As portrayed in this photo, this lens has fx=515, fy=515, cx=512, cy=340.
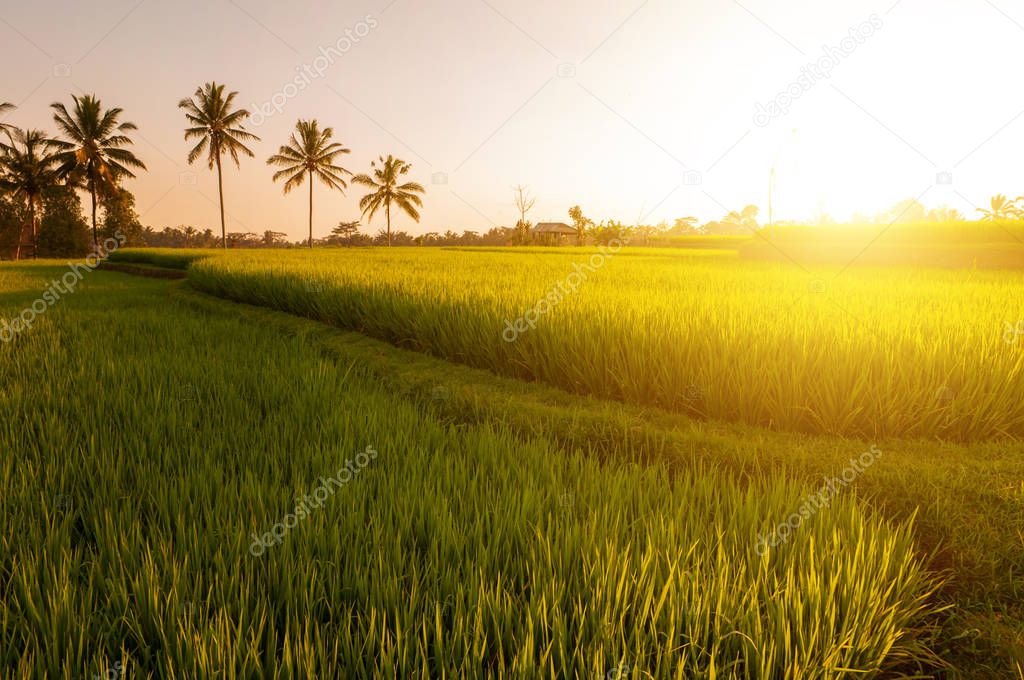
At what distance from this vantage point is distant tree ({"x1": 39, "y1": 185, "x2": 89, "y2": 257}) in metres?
38.1

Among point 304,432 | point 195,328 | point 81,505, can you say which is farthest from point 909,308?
point 195,328

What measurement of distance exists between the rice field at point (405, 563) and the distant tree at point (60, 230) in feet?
155

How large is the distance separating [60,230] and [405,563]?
5013 cm

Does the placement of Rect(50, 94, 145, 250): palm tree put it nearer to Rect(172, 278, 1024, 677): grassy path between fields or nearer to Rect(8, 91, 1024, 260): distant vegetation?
Rect(8, 91, 1024, 260): distant vegetation

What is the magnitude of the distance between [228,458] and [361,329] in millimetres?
4061

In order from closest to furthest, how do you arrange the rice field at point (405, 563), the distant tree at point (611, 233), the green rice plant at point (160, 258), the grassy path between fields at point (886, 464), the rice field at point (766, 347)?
the rice field at point (405, 563) → the grassy path between fields at point (886, 464) → the rice field at point (766, 347) → the green rice plant at point (160, 258) → the distant tree at point (611, 233)

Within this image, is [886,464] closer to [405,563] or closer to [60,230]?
[405,563]

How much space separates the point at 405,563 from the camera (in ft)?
5.22

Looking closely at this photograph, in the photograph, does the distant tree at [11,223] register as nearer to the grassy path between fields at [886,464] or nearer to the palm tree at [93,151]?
the palm tree at [93,151]

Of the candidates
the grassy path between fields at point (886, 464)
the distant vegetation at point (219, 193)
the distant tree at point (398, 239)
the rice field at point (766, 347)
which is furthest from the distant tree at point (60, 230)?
the grassy path between fields at point (886, 464)

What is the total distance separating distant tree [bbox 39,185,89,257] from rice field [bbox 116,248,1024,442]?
45.3m

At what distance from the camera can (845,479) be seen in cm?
250

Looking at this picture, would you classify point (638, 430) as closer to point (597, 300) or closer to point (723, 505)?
point (723, 505)

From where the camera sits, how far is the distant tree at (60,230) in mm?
38094
